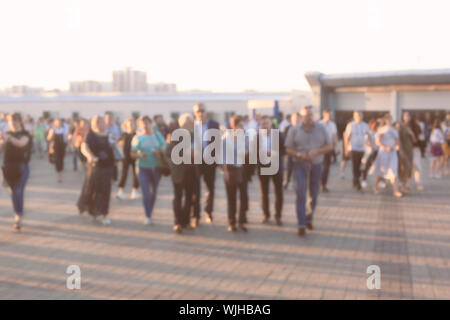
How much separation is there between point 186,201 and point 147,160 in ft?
3.64

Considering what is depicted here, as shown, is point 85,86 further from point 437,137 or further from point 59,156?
point 437,137

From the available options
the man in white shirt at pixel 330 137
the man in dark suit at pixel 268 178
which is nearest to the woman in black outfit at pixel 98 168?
the man in dark suit at pixel 268 178

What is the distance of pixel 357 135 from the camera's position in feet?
38.8

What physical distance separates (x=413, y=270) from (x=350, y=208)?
3984 millimetres

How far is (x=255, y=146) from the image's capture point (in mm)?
8219

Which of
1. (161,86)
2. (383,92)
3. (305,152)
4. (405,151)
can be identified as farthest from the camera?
(161,86)

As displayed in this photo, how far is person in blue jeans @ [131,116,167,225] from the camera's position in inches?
332

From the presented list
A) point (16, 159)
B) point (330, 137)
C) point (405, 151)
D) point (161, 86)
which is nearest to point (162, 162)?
point (16, 159)

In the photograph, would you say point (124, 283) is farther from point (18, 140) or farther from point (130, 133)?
point (130, 133)

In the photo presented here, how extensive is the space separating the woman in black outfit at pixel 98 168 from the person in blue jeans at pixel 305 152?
3058 mm

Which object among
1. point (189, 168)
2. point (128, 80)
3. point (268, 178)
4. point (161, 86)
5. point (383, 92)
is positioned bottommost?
point (268, 178)

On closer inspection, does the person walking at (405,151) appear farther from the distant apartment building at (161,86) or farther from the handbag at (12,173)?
the distant apartment building at (161,86)

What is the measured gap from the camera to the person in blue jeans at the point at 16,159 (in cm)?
795

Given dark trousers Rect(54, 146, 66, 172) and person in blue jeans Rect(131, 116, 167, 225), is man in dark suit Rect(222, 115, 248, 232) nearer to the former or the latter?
person in blue jeans Rect(131, 116, 167, 225)
